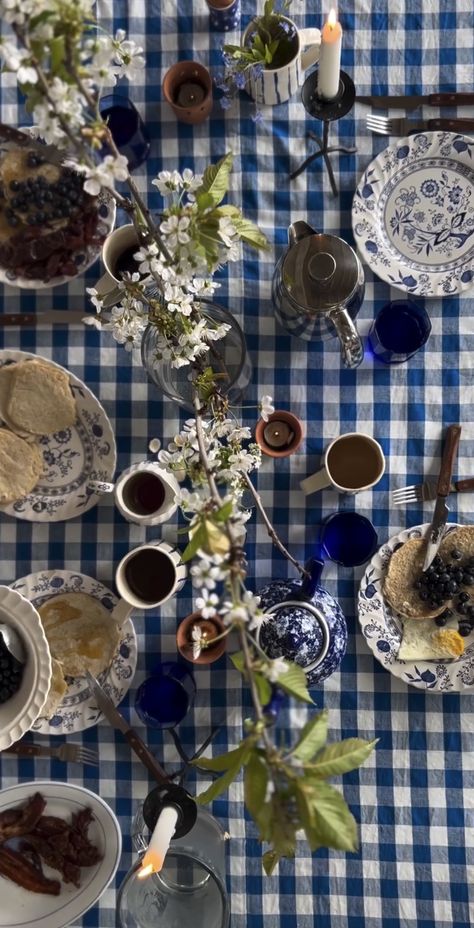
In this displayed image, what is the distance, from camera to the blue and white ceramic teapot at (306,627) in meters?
1.31

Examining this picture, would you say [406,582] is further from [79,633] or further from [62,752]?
[62,752]

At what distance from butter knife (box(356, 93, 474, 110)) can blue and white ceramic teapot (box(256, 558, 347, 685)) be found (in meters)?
0.86

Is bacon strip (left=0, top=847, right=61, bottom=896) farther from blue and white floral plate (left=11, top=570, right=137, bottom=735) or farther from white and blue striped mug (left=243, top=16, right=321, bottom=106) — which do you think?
white and blue striped mug (left=243, top=16, right=321, bottom=106)

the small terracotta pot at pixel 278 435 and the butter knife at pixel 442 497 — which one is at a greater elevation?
the small terracotta pot at pixel 278 435

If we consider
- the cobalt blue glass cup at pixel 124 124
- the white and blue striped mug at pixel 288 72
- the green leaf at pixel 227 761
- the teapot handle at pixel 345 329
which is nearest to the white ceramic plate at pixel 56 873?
the green leaf at pixel 227 761

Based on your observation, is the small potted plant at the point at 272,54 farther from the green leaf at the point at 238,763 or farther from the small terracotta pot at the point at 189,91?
the green leaf at the point at 238,763

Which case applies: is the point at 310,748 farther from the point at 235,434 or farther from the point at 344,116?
the point at 344,116

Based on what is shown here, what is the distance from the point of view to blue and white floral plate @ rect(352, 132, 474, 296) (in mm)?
1471

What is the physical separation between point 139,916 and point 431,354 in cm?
112

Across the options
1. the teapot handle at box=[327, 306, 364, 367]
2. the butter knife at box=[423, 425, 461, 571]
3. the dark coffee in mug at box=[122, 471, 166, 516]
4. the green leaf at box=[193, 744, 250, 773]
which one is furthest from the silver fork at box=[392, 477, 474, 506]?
the green leaf at box=[193, 744, 250, 773]

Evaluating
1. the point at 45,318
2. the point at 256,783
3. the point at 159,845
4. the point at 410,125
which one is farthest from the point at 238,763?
the point at 410,125

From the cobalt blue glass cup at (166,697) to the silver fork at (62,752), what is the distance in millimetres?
124

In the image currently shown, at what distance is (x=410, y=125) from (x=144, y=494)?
84 cm

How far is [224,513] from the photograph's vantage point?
0.80 metres
